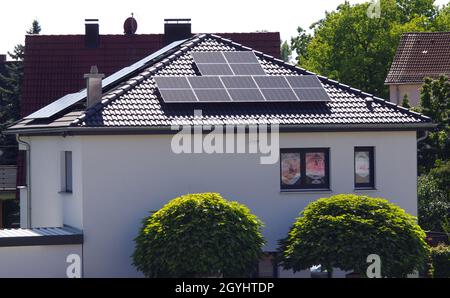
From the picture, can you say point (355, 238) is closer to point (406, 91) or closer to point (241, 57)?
point (241, 57)

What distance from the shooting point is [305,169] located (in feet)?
98.7

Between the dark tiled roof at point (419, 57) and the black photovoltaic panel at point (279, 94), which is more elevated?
the dark tiled roof at point (419, 57)

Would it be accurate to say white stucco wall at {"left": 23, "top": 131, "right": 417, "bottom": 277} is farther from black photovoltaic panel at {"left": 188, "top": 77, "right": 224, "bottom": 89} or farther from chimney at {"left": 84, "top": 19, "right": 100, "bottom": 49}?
chimney at {"left": 84, "top": 19, "right": 100, "bottom": 49}

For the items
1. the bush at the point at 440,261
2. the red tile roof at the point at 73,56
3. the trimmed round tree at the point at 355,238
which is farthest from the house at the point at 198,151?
the red tile roof at the point at 73,56

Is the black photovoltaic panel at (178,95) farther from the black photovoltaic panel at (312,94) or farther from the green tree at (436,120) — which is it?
the green tree at (436,120)

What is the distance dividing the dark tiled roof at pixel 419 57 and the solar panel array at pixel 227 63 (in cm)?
3995

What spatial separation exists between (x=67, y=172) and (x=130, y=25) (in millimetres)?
22605

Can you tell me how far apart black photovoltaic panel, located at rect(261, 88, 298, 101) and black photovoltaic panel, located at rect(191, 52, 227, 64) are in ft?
6.26

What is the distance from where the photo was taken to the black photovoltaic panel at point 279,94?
3030cm

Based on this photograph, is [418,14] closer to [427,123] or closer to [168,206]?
[427,123]

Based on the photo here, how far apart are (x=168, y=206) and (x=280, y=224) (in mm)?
3868

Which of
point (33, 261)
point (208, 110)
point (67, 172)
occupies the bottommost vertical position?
point (33, 261)

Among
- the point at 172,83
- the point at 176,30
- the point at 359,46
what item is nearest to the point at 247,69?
the point at 172,83
